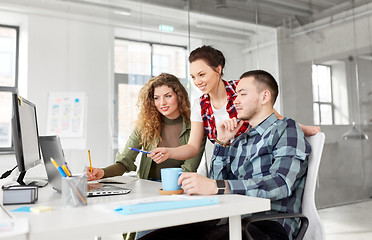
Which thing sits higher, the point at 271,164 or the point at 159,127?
the point at 159,127

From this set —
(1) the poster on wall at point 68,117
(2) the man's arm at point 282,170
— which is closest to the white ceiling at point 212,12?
(1) the poster on wall at point 68,117

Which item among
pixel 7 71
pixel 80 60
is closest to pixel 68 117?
pixel 80 60

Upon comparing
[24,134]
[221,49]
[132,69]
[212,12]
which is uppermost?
[212,12]

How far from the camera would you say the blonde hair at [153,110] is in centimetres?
216

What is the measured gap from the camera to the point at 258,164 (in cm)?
145

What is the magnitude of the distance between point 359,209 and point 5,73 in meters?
4.90

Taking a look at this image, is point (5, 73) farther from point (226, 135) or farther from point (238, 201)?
point (238, 201)

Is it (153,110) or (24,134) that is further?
(153,110)

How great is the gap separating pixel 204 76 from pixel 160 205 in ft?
3.66

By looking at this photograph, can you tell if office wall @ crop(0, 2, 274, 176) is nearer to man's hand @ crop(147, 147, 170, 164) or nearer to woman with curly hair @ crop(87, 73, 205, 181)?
woman with curly hair @ crop(87, 73, 205, 181)

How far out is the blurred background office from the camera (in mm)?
4418

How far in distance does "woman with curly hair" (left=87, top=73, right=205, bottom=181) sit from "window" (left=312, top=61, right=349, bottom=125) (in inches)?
111

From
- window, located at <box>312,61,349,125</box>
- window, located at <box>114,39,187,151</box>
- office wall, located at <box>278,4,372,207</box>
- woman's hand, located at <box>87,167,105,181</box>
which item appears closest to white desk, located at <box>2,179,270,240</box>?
woman's hand, located at <box>87,167,105,181</box>

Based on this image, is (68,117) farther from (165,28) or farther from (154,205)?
(154,205)
